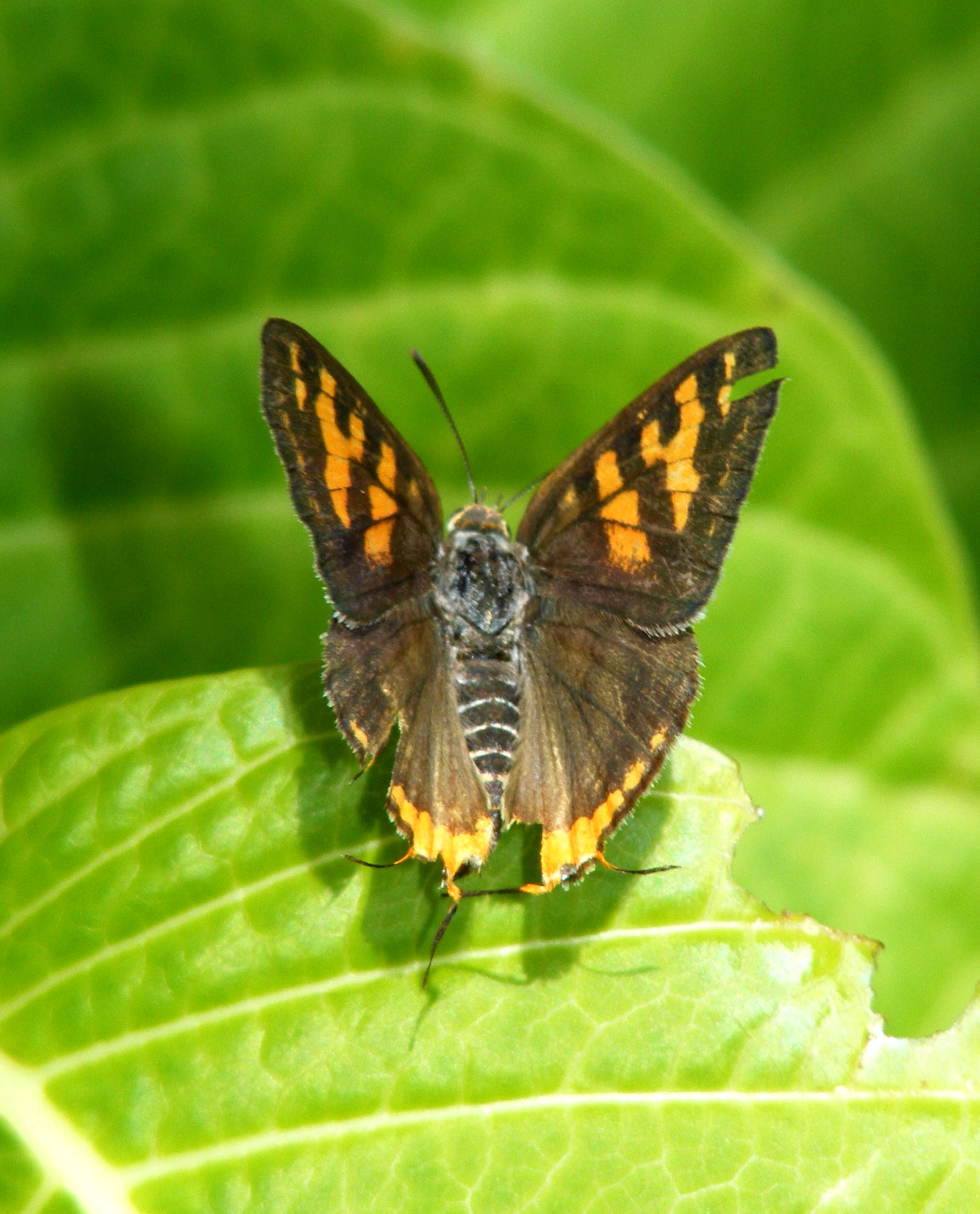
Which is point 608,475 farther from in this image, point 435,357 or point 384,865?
point 384,865

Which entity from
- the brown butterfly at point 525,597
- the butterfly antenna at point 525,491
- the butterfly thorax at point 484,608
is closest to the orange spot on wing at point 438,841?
the brown butterfly at point 525,597

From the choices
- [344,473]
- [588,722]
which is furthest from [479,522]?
[588,722]

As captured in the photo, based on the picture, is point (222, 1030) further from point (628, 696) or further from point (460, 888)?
point (628, 696)

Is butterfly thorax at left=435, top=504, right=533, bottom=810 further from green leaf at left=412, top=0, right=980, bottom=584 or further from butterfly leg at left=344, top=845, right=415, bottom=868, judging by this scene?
green leaf at left=412, top=0, right=980, bottom=584

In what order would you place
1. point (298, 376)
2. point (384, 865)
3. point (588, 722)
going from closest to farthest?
point (384, 865) → point (298, 376) → point (588, 722)

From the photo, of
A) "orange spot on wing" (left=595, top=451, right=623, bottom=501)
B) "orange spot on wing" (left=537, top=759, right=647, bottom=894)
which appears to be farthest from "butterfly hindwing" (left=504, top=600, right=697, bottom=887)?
"orange spot on wing" (left=595, top=451, right=623, bottom=501)

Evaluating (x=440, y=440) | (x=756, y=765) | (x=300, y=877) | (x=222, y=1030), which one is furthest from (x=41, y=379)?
(x=756, y=765)
